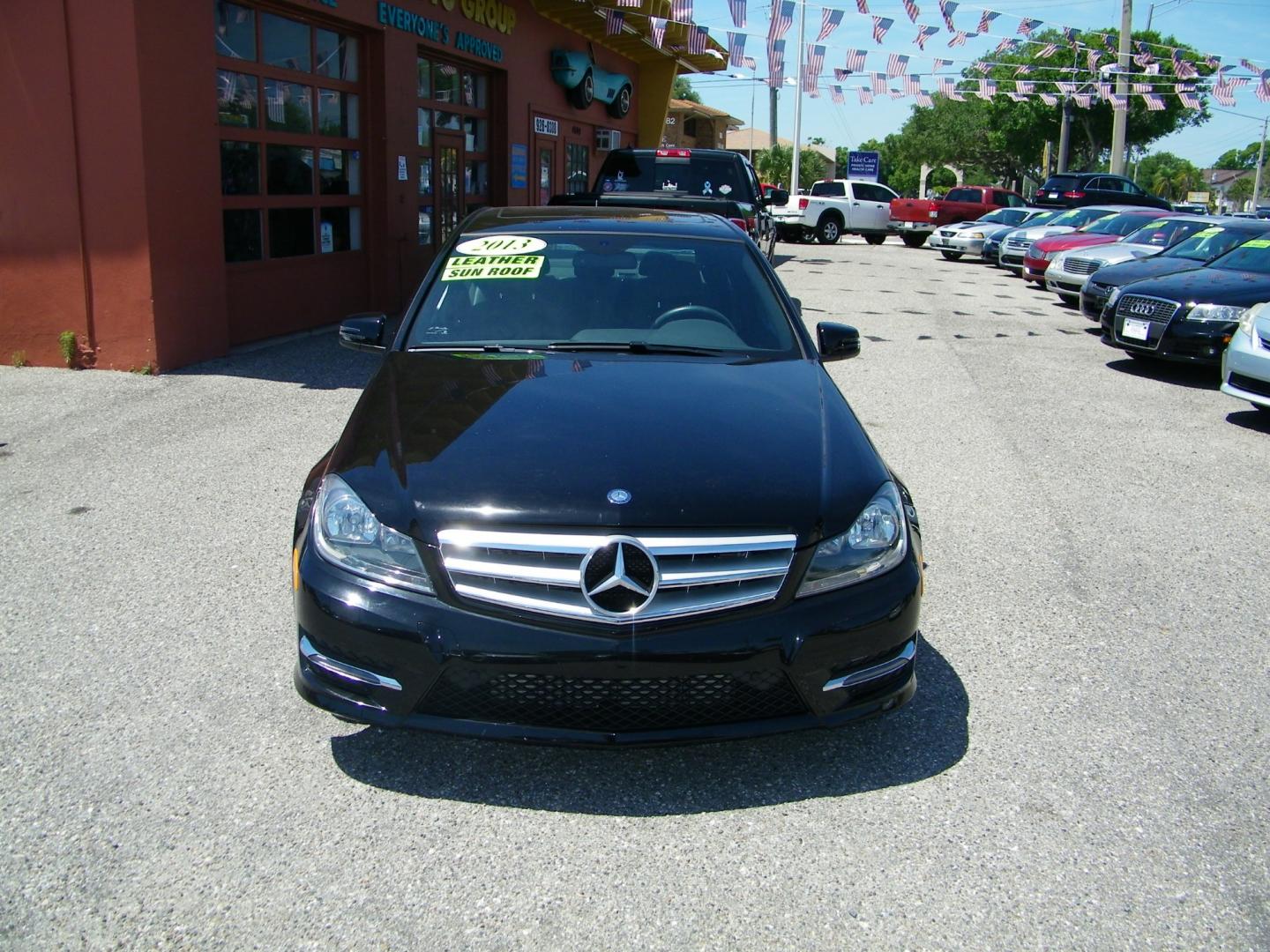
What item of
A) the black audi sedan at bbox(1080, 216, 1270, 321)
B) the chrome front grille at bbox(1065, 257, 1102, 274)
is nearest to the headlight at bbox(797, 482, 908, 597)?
the black audi sedan at bbox(1080, 216, 1270, 321)

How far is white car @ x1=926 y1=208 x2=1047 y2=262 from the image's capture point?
26938 mm

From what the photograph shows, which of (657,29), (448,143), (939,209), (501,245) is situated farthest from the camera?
→ (939,209)

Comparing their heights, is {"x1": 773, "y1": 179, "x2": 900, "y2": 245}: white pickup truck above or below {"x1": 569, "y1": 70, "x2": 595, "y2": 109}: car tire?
below

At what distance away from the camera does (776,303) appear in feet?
15.4

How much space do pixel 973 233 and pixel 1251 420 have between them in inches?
750

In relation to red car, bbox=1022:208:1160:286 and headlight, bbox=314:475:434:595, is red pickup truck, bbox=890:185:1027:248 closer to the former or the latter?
red car, bbox=1022:208:1160:286

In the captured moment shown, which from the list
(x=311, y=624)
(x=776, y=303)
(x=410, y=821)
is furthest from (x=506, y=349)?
(x=410, y=821)

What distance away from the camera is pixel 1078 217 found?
73.5ft

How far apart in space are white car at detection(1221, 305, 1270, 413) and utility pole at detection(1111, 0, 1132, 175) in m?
16.1

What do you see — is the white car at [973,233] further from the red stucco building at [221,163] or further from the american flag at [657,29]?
the red stucco building at [221,163]

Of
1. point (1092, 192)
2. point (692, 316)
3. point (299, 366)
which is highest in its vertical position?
point (1092, 192)

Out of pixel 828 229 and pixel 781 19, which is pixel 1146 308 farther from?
Result: pixel 828 229

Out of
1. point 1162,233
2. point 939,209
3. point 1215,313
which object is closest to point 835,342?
point 1215,313

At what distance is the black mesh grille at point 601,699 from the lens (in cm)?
292
